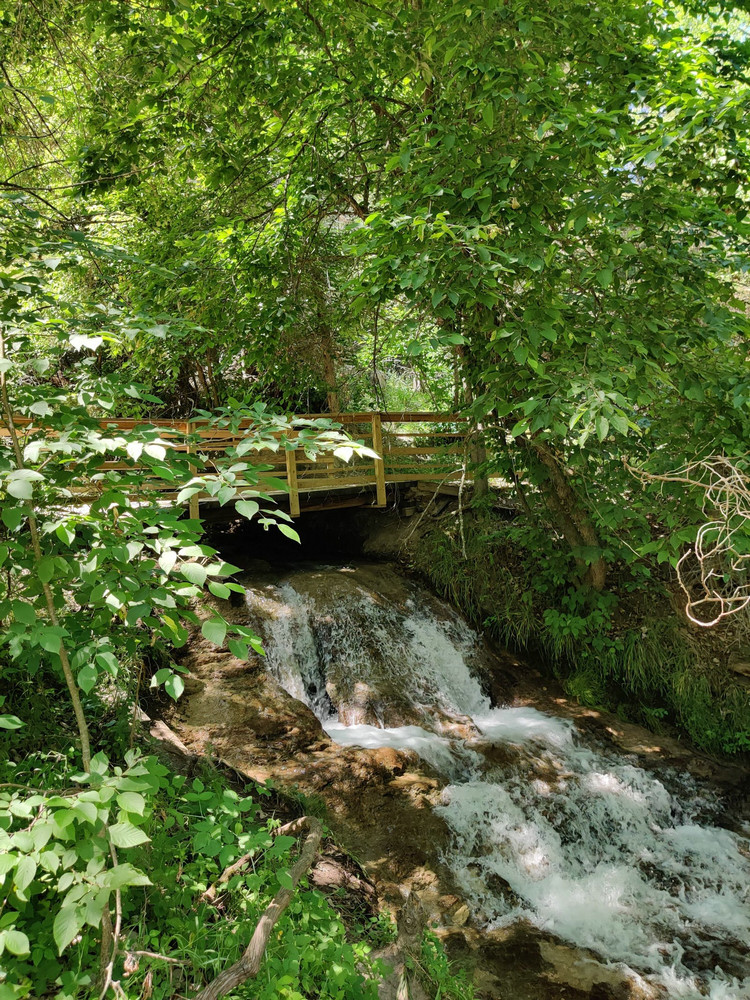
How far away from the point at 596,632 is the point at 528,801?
2.30 m

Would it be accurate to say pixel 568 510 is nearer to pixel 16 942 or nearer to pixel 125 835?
pixel 125 835

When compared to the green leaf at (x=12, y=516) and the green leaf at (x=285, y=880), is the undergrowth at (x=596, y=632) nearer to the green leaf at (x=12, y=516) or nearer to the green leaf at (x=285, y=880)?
the green leaf at (x=285, y=880)

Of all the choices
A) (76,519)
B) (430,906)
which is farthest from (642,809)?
(76,519)

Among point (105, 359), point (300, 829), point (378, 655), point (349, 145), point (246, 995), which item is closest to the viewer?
point (246, 995)

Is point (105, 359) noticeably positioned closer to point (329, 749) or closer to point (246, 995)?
point (329, 749)

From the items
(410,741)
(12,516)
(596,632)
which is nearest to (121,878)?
(12,516)

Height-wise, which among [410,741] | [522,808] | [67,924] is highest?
[67,924]

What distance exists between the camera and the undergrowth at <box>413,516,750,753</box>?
5.89 meters

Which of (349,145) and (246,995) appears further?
(349,145)

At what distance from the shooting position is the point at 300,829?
3273 millimetres

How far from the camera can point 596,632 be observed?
6.52 meters

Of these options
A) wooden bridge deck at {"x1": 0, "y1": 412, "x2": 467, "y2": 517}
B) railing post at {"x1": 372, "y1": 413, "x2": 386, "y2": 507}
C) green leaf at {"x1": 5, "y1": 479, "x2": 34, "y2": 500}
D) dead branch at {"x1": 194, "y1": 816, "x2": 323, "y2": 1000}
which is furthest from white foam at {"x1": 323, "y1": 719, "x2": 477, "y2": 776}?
green leaf at {"x1": 5, "y1": 479, "x2": 34, "y2": 500}

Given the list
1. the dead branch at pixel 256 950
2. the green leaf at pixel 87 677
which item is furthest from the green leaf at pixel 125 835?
the dead branch at pixel 256 950

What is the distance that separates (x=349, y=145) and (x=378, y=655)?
4836 millimetres
